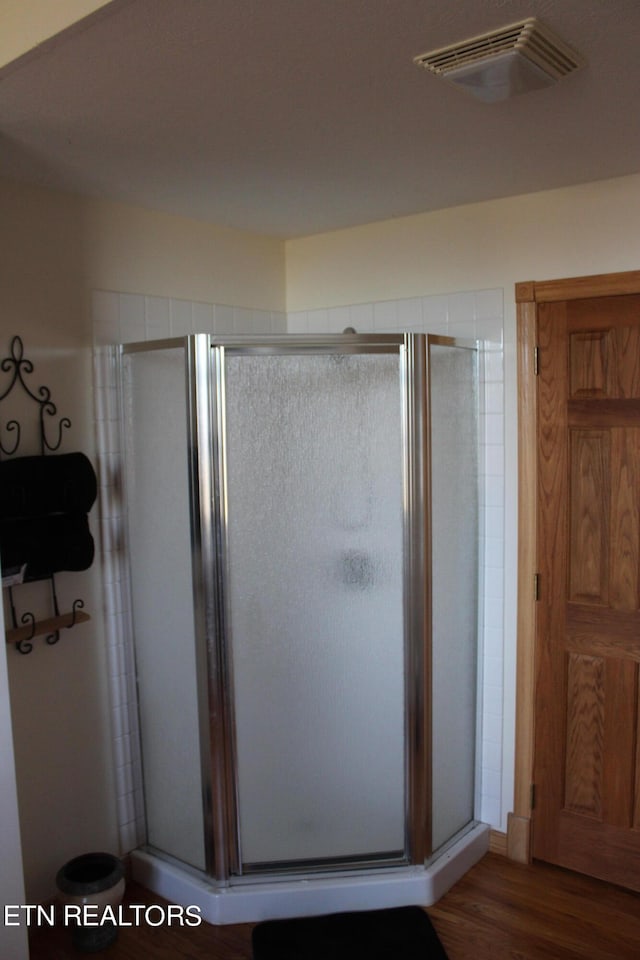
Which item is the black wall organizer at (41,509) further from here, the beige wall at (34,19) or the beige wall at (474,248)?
the beige wall at (474,248)

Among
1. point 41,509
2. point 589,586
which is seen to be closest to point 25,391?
point 41,509

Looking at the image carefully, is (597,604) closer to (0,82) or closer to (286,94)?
(286,94)

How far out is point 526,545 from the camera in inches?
101

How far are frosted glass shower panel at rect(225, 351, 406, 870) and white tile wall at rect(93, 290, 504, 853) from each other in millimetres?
447

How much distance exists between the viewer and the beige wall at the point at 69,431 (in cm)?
227

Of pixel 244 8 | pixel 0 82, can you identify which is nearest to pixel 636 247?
pixel 244 8

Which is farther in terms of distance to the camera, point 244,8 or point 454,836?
point 454,836

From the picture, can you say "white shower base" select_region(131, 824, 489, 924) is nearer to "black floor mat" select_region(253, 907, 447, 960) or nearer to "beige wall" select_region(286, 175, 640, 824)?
"black floor mat" select_region(253, 907, 447, 960)

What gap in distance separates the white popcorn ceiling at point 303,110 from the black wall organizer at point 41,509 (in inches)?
27.5

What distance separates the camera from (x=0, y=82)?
152cm

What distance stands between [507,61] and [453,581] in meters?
1.58

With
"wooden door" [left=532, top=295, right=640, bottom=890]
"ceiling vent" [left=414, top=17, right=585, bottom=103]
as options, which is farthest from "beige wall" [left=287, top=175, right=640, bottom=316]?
"ceiling vent" [left=414, top=17, right=585, bottom=103]

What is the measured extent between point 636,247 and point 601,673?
1330mm

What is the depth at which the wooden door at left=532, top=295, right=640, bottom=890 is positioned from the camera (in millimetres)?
2387
